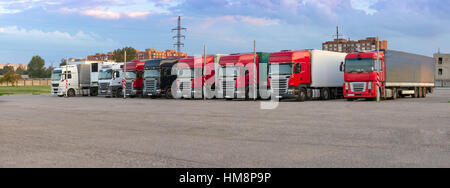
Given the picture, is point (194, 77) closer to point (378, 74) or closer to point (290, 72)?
point (290, 72)

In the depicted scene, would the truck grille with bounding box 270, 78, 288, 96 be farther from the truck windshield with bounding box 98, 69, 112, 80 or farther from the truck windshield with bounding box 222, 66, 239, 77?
the truck windshield with bounding box 98, 69, 112, 80

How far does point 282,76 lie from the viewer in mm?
27406

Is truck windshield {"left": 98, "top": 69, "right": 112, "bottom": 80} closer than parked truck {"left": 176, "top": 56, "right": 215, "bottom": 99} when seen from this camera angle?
No

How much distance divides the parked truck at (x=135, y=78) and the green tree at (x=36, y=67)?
492ft

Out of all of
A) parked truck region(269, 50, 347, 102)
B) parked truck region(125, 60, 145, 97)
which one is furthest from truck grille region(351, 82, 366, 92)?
parked truck region(125, 60, 145, 97)

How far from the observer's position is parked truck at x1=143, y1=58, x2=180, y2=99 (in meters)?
33.8

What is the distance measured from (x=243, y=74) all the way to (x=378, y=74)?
826 cm

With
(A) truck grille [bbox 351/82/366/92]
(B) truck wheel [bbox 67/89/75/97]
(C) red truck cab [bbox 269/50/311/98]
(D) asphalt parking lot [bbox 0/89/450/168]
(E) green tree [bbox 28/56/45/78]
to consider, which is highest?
(E) green tree [bbox 28/56/45/78]

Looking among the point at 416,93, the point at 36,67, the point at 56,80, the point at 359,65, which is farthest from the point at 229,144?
the point at 36,67

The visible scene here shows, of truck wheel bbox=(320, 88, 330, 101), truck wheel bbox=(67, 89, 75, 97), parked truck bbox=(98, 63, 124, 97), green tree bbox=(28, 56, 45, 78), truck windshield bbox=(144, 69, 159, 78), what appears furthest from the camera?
green tree bbox=(28, 56, 45, 78)

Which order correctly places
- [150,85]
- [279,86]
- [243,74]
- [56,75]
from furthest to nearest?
1. [56,75]
2. [150,85]
3. [243,74]
4. [279,86]

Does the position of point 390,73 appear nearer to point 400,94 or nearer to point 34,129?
point 400,94
